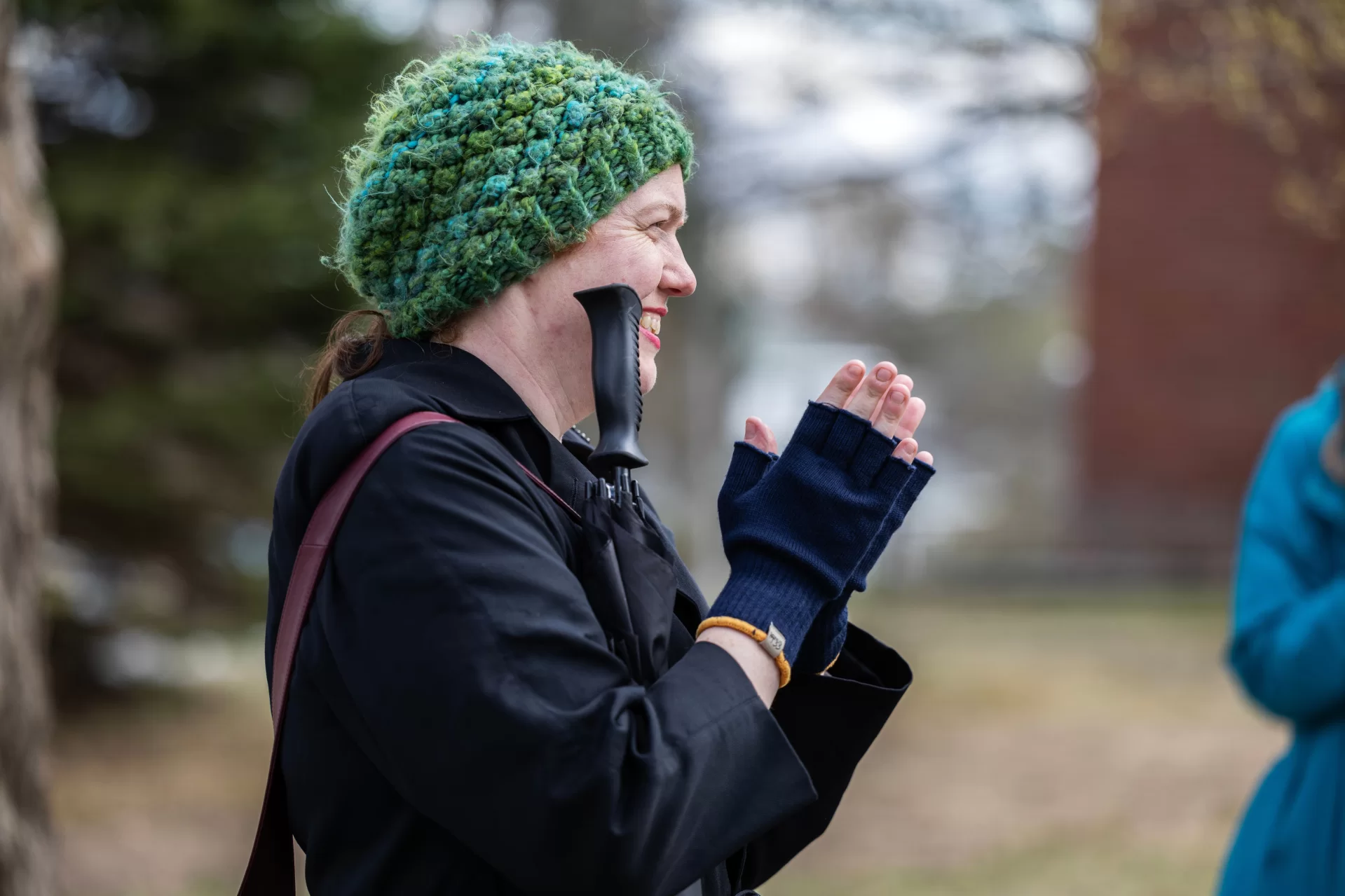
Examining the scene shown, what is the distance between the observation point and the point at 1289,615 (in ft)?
8.79

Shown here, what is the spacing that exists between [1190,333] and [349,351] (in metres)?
13.4

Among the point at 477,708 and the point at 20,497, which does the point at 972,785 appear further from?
the point at 477,708

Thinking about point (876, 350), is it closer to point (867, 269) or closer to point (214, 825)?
point (867, 269)

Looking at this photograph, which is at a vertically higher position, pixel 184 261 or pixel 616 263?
pixel 184 261

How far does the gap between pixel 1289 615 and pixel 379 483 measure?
2008 millimetres

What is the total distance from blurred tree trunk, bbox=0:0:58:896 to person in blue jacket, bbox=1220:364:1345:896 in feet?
9.69

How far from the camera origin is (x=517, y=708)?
1.33m

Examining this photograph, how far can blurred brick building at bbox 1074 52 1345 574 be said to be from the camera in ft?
44.0

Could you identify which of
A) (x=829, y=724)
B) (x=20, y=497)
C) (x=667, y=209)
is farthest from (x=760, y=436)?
(x=20, y=497)

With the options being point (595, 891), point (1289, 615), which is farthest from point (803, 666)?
point (1289, 615)

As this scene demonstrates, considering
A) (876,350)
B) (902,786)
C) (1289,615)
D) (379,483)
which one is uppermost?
(876,350)

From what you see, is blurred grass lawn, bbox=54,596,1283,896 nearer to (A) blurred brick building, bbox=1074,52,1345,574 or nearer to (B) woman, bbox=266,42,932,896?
(A) blurred brick building, bbox=1074,52,1345,574

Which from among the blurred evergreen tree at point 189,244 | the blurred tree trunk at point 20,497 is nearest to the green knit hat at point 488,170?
the blurred tree trunk at point 20,497

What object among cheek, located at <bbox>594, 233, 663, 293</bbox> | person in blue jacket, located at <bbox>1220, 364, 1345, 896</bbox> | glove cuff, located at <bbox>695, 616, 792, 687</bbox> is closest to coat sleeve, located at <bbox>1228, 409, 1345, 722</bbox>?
person in blue jacket, located at <bbox>1220, 364, 1345, 896</bbox>
